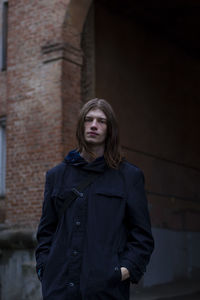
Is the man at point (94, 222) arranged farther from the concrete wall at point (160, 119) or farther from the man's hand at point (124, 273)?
the concrete wall at point (160, 119)

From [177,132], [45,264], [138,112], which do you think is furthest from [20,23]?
[45,264]

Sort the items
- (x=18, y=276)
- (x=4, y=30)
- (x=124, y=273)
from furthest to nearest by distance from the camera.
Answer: (x=4, y=30), (x=18, y=276), (x=124, y=273)

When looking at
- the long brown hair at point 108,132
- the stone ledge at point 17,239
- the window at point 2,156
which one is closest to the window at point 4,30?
the window at point 2,156

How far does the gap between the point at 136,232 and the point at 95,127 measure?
648 mm

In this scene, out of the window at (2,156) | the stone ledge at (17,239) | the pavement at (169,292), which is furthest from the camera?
the window at (2,156)

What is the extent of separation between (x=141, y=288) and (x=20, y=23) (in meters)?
5.73

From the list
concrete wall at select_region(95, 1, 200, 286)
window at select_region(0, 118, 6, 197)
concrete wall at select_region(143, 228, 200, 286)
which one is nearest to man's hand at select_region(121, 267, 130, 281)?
concrete wall at select_region(95, 1, 200, 286)

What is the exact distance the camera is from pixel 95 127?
8.77 feet

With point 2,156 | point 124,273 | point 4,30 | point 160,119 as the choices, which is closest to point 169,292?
point 160,119

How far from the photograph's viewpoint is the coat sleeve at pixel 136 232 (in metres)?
2.49

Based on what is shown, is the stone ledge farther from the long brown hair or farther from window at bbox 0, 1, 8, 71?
the long brown hair

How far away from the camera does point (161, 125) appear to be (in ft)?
36.0

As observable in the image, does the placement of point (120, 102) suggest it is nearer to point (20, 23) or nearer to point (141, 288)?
point (20, 23)

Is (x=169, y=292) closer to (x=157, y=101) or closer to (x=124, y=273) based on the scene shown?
(x=157, y=101)
